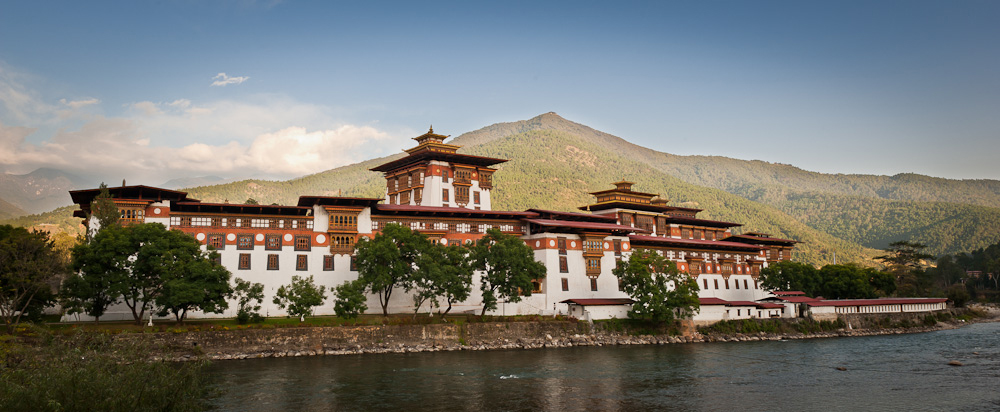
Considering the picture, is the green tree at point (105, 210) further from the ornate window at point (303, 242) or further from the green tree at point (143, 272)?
the ornate window at point (303, 242)

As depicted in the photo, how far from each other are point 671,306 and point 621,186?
33.4 m

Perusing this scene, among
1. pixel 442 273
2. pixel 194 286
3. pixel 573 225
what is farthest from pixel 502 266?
pixel 194 286

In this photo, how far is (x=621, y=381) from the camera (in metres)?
41.1

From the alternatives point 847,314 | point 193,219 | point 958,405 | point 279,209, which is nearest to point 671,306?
point 847,314

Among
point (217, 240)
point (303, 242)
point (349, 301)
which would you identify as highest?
point (217, 240)

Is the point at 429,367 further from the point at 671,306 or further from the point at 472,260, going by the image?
the point at 671,306

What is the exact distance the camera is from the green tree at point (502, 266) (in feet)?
205

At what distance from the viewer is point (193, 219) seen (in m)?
60.8

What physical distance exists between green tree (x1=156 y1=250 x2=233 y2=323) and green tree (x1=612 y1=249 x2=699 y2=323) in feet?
125

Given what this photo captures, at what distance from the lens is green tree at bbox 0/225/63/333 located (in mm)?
44000

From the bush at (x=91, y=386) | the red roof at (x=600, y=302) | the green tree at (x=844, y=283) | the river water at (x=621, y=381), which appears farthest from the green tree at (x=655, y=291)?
the bush at (x=91, y=386)

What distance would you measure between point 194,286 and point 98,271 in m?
6.60

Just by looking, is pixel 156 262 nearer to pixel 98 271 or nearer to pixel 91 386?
pixel 98 271

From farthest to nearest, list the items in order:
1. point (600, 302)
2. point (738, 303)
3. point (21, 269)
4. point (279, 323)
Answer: point (738, 303) < point (600, 302) < point (279, 323) < point (21, 269)
